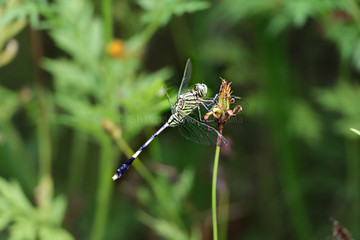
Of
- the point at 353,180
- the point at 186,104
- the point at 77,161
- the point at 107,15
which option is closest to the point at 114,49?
the point at 107,15

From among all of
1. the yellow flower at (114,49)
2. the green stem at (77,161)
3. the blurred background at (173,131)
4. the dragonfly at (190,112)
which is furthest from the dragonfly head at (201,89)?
the green stem at (77,161)

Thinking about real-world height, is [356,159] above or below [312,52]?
below

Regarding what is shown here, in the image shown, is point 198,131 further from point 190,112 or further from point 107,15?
point 107,15

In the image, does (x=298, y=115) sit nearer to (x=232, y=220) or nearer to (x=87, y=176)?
(x=232, y=220)

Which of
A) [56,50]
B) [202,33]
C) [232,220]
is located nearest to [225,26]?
[202,33]

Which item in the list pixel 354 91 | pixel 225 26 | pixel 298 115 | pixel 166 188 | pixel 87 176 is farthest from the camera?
pixel 225 26

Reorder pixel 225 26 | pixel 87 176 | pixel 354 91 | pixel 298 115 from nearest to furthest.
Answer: pixel 354 91 → pixel 298 115 → pixel 87 176 → pixel 225 26

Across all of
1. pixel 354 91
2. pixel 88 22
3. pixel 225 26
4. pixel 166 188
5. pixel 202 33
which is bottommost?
pixel 166 188

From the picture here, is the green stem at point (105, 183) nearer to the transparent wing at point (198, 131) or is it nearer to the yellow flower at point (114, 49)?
the yellow flower at point (114, 49)
